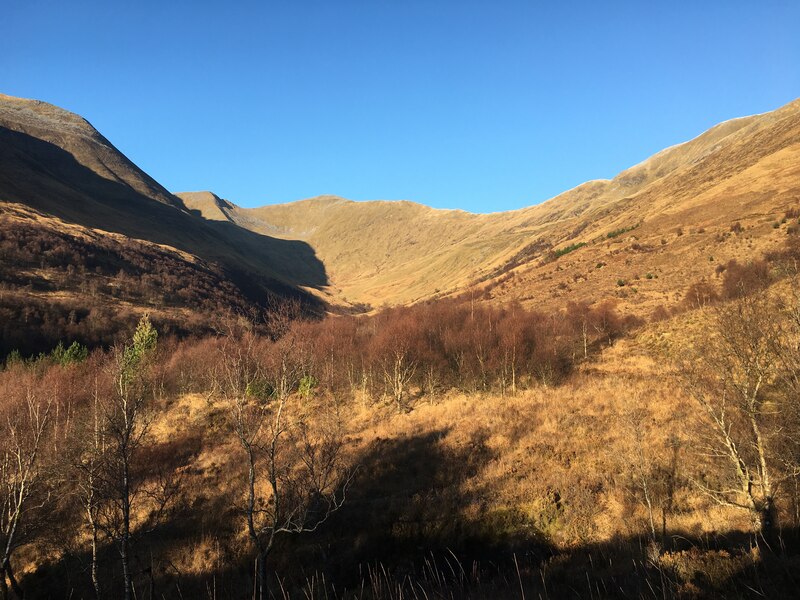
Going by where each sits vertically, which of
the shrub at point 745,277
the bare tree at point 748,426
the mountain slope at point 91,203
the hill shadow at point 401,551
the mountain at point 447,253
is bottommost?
the hill shadow at point 401,551

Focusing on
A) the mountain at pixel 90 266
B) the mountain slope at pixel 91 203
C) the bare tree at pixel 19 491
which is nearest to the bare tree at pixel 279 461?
the bare tree at pixel 19 491

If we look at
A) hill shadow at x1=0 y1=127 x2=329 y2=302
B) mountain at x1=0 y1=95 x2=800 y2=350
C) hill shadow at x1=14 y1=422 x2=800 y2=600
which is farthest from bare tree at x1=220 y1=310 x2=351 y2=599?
hill shadow at x1=0 y1=127 x2=329 y2=302

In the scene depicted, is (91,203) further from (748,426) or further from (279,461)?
(748,426)

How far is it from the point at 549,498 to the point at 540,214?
7765 inches

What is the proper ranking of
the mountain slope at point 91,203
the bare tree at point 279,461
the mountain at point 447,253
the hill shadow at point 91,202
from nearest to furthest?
the bare tree at point 279,461 < the mountain at point 447,253 < the mountain slope at point 91,203 < the hill shadow at point 91,202

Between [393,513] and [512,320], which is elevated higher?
[512,320]

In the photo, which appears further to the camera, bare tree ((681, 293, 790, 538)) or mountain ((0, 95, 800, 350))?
mountain ((0, 95, 800, 350))

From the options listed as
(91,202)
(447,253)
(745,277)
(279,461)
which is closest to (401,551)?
(279,461)

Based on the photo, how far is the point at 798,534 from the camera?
10484 mm

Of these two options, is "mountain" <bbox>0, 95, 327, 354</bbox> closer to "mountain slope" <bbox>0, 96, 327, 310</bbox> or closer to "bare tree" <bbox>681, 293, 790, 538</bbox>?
"mountain slope" <bbox>0, 96, 327, 310</bbox>

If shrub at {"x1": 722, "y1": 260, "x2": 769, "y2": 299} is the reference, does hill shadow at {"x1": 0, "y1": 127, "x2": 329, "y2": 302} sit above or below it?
above

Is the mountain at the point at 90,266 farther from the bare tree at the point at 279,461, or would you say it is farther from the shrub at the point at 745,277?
the shrub at the point at 745,277

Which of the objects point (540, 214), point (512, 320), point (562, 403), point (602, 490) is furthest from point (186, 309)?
point (540, 214)

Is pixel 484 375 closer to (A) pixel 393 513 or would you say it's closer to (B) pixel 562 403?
(B) pixel 562 403
